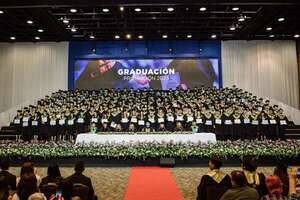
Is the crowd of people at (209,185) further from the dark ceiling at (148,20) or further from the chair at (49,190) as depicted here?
the dark ceiling at (148,20)

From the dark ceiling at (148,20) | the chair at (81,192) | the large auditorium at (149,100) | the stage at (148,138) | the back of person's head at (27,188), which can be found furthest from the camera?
the dark ceiling at (148,20)

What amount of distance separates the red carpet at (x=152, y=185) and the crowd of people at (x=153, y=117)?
14.6ft

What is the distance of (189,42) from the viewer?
898 inches

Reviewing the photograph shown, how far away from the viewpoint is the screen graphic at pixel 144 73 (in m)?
22.3

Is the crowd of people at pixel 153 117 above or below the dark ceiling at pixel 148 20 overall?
below

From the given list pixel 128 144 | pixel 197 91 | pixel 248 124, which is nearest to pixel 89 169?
pixel 128 144

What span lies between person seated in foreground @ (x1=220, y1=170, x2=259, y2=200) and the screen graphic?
18.6 meters

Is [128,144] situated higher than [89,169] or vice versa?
[128,144]

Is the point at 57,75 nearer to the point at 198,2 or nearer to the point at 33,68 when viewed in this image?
the point at 33,68

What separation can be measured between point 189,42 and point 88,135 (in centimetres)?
1309

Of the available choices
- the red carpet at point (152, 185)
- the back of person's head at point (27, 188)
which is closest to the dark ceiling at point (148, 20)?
the red carpet at point (152, 185)

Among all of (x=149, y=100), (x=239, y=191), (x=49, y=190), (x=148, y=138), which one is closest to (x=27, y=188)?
(x=49, y=190)

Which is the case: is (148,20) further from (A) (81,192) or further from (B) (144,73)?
(A) (81,192)

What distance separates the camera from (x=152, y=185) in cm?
769
